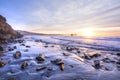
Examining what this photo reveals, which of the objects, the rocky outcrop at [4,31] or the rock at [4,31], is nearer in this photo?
the rock at [4,31]

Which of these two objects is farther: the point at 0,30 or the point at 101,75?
the point at 0,30

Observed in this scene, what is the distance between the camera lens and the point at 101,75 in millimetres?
5496

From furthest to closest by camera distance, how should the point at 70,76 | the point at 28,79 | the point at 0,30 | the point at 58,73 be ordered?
the point at 0,30, the point at 58,73, the point at 70,76, the point at 28,79

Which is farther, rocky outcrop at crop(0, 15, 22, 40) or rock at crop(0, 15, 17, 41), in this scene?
rocky outcrop at crop(0, 15, 22, 40)

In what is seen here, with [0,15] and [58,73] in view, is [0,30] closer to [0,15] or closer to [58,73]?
[0,15]

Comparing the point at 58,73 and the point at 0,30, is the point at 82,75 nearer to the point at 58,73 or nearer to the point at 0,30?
the point at 58,73

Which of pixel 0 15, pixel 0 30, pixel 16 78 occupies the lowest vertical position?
pixel 16 78

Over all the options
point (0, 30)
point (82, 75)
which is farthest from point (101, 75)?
point (0, 30)

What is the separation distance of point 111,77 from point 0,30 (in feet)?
75.7

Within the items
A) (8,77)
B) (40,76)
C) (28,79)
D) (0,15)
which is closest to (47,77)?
(40,76)

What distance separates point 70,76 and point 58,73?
693 millimetres

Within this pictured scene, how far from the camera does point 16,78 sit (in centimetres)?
511

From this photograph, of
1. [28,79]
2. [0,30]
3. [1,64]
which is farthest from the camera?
[0,30]

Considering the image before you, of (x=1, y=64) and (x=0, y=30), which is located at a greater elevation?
(x=0, y=30)
